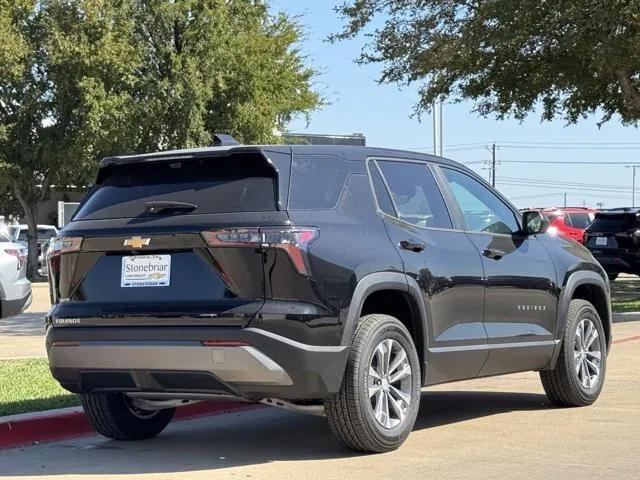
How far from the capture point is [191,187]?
6277mm

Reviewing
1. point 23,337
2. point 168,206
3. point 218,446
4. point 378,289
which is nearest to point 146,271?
point 168,206

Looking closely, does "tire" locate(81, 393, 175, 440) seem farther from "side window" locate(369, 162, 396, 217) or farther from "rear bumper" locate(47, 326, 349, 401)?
"side window" locate(369, 162, 396, 217)

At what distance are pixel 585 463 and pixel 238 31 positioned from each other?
105ft

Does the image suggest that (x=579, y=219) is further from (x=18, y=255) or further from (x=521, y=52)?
(x=18, y=255)

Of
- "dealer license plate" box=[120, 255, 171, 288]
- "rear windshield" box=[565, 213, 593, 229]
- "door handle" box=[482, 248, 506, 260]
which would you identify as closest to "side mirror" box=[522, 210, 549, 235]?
"door handle" box=[482, 248, 506, 260]

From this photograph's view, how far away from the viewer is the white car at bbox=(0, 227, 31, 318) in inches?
519

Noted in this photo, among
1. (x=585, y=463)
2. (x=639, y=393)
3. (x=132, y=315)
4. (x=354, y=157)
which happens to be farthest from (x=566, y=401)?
(x=132, y=315)

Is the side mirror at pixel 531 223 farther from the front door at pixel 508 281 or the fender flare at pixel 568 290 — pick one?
the fender flare at pixel 568 290

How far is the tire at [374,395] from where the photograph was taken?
6.07 metres

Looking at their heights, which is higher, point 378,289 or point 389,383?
point 378,289

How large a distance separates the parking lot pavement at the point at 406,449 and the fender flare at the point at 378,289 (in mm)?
761

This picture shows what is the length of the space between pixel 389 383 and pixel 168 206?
1711mm

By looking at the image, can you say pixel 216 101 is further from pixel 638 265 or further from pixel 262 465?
pixel 262 465

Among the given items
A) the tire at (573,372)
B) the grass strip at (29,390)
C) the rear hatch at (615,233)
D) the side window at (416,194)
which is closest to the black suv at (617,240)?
the rear hatch at (615,233)
